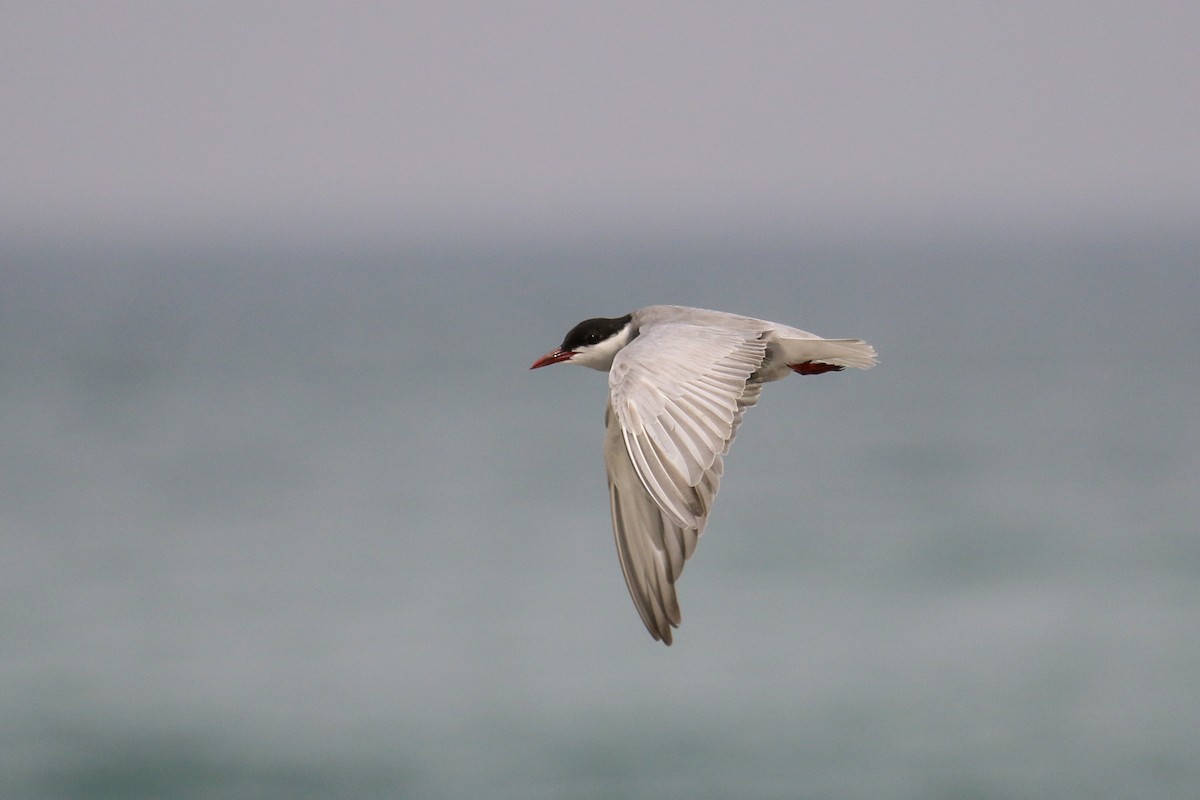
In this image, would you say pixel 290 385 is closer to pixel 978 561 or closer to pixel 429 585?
pixel 429 585

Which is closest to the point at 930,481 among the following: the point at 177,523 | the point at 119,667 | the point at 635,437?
the point at 177,523

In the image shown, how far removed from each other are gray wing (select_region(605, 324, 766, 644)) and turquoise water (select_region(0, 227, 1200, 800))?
88.3ft

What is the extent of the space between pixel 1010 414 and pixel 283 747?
5054 centimetres

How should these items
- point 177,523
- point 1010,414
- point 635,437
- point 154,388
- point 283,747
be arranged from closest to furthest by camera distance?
point 635,437, point 283,747, point 177,523, point 1010,414, point 154,388

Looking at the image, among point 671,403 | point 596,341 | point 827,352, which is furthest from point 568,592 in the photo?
point 671,403

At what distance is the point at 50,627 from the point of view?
4862 centimetres

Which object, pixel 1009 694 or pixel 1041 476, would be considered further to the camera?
pixel 1041 476

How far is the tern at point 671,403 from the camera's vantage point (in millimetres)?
11633

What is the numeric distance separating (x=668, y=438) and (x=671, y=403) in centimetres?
30

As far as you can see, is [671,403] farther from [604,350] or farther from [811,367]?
[811,367]

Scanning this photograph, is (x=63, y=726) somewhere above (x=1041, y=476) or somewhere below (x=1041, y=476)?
below

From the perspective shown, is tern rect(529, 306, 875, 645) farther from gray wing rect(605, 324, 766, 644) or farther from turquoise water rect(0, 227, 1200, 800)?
turquoise water rect(0, 227, 1200, 800)

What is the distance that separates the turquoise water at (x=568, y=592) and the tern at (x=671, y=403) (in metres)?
26.9

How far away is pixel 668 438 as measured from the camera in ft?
38.3
